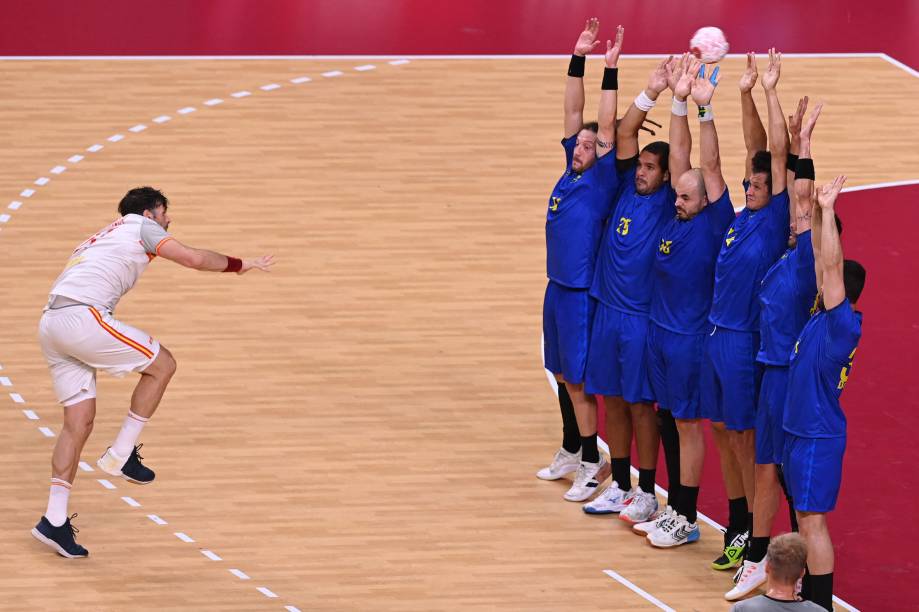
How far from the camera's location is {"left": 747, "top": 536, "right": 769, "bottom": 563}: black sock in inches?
395

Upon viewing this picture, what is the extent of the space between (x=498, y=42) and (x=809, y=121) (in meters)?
10.9

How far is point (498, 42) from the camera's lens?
2030 cm

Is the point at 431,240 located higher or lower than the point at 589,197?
lower

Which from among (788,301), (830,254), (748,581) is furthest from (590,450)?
(830,254)

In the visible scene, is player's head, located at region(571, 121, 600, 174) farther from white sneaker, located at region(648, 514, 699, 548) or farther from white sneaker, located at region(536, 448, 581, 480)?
white sneaker, located at region(648, 514, 699, 548)

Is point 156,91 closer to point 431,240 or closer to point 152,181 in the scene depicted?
point 152,181

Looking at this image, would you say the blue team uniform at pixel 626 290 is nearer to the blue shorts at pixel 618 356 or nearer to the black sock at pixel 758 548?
the blue shorts at pixel 618 356

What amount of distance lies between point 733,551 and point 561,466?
5.33 ft

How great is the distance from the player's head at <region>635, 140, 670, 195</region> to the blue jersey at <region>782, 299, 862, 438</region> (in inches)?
68.7

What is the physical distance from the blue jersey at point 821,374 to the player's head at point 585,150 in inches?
88.8

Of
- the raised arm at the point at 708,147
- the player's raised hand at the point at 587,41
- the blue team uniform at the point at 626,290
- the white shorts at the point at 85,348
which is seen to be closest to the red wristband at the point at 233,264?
the white shorts at the point at 85,348

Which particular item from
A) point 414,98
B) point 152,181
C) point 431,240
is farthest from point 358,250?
point 414,98

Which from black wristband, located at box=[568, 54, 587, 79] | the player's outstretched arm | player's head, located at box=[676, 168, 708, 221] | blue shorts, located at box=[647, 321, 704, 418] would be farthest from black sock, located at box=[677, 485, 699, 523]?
the player's outstretched arm

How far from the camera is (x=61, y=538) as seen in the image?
10203 millimetres
